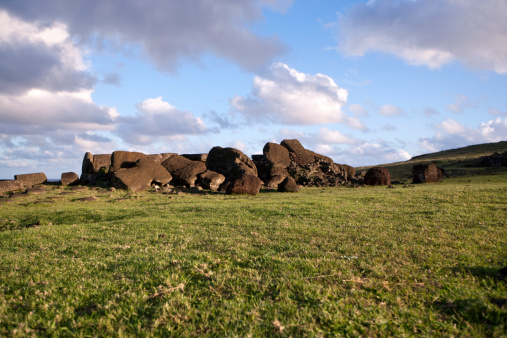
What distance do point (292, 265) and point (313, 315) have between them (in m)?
1.63

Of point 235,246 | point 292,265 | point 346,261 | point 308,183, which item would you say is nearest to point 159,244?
point 235,246

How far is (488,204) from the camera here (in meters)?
12.6

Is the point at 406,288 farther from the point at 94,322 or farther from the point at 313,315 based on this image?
the point at 94,322

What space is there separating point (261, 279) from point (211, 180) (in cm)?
1989

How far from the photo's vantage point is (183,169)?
87.6ft

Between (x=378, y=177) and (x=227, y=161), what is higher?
(x=227, y=161)

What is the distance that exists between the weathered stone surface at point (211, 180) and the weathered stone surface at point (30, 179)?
14.5 m

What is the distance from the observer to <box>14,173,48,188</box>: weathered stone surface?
88.4 ft

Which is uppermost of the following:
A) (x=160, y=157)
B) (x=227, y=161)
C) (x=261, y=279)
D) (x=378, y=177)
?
(x=160, y=157)

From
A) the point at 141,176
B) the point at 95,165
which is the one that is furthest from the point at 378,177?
the point at 95,165

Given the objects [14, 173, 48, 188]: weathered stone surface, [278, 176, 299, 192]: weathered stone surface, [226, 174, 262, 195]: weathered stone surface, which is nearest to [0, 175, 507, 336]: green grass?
[226, 174, 262, 195]: weathered stone surface

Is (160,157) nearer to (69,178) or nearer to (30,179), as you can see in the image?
(69,178)

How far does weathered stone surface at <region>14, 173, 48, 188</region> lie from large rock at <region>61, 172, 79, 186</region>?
8.11 feet

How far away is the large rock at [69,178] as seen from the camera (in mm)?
27255
